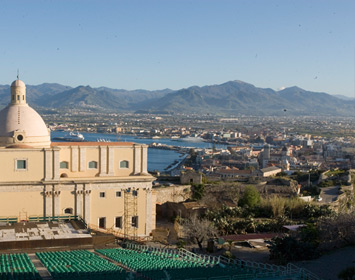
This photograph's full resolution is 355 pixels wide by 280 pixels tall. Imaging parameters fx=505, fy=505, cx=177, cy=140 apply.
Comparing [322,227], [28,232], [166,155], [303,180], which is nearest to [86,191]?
[28,232]

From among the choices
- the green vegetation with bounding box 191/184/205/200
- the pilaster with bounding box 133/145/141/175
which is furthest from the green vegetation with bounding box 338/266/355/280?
the green vegetation with bounding box 191/184/205/200

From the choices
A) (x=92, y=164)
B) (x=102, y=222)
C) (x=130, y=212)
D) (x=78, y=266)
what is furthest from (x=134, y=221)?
(x=78, y=266)

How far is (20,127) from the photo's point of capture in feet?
72.5

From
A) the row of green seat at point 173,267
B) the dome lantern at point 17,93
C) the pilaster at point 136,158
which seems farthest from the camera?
the pilaster at point 136,158

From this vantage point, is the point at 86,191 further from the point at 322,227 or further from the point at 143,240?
the point at 322,227

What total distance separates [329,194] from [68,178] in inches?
743

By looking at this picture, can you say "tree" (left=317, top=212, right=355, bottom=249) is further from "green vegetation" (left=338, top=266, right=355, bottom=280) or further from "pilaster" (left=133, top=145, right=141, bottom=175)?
"pilaster" (left=133, top=145, right=141, bottom=175)

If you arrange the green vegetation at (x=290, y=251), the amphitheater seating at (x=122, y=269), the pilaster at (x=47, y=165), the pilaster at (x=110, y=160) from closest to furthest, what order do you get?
the amphitheater seating at (x=122, y=269), the green vegetation at (x=290, y=251), the pilaster at (x=47, y=165), the pilaster at (x=110, y=160)

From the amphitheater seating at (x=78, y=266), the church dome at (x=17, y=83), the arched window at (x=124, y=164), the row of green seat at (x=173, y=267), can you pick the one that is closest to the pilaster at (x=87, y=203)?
the arched window at (x=124, y=164)

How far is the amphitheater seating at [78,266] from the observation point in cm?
1180

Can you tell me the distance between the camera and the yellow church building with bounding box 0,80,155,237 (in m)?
A: 21.4

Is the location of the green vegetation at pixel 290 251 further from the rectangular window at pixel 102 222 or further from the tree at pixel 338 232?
the rectangular window at pixel 102 222

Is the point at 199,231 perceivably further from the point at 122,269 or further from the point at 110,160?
the point at 122,269

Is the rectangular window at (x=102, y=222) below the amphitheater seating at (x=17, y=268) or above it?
below
